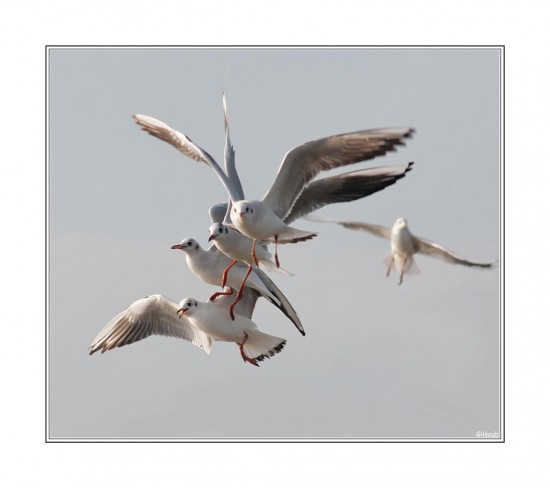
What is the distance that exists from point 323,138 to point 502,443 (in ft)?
8.53

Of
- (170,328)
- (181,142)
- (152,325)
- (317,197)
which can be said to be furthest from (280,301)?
(181,142)

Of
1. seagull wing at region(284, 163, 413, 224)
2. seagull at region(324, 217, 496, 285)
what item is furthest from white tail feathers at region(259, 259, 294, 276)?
seagull at region(324, 217, 496, 285)

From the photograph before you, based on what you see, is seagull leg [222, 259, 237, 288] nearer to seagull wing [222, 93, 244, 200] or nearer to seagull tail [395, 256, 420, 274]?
seagull wing [222, 93, 244, 200]

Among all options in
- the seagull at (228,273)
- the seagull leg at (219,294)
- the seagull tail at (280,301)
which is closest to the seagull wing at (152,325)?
the seagull leg at (219,294)

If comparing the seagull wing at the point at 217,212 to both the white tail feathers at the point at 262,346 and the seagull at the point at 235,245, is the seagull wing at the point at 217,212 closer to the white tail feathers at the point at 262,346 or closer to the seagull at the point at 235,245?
the seagull at the point at 235,245

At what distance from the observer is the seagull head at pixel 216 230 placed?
9234mm

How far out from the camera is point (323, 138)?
8953 millimetres

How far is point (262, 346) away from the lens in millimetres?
10031

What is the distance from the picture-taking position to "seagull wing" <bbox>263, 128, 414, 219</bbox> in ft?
28.6

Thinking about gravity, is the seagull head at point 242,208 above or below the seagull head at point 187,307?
above

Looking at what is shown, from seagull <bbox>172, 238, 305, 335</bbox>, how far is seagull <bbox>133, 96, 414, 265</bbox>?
0.35 meters

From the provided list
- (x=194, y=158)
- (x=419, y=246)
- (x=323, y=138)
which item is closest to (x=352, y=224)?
(x=419, y=246)

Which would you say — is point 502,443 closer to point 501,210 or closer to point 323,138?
point 501,210
